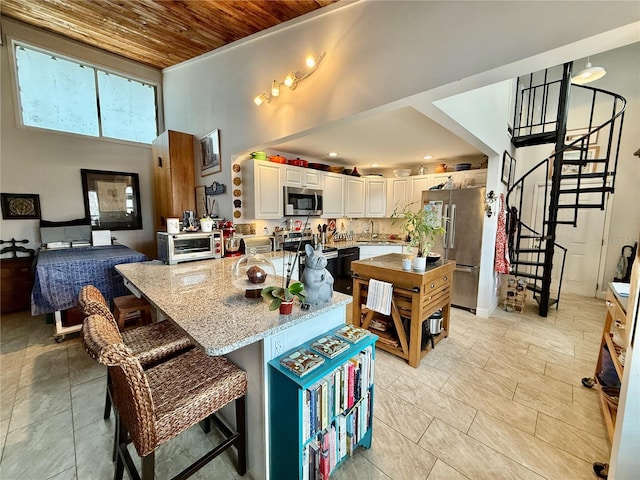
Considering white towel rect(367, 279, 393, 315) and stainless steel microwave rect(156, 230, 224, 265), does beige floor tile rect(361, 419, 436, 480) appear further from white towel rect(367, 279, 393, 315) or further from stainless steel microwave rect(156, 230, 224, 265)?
stainless steel microwave rect(156, 230, 224, 265)

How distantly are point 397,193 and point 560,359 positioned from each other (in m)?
3.33

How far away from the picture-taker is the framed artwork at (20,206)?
11.5 feet

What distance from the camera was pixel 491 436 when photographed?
1642 millimetres

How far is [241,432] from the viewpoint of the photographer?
1347 mm

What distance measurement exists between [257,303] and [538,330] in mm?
3585

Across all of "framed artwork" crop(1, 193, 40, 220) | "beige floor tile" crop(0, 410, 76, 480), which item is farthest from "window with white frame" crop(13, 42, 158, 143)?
"beige floor tile" crop(0, 410, 76, 480)

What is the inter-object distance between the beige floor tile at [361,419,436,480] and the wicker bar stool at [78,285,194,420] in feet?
4.27

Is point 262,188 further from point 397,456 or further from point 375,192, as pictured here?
point 397,456

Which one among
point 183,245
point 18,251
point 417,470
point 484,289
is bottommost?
point 417,470

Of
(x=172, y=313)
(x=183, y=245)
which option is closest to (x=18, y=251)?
(x=183, y=245)

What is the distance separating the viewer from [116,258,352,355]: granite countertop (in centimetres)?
107

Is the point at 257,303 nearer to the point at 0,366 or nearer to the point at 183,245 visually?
the point at 183,245

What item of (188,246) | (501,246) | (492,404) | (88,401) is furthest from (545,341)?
(88,401)

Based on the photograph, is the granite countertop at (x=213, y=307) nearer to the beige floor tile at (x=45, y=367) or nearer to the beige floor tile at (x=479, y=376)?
the beige floor tile at (x=45, y=367)
